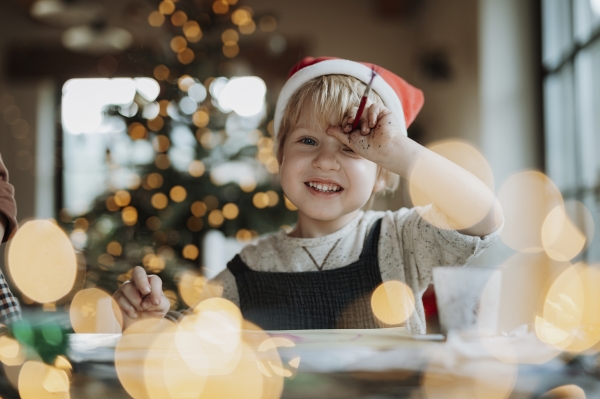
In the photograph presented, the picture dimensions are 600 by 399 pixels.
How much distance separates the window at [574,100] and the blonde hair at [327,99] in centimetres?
131

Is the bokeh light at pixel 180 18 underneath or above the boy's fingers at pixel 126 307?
above

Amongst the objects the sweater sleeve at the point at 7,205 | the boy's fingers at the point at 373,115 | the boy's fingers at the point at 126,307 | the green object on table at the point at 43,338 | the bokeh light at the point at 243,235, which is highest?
the boy's fingers at the point at 373,115

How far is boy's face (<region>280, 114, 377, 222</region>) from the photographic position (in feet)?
2.29

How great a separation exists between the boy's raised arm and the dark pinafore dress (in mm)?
160

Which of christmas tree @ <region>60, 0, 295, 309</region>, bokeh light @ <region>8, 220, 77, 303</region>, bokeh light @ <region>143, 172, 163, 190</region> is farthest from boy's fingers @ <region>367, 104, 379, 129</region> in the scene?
bokeh light @ <region>143, 172, 163, 190</region>

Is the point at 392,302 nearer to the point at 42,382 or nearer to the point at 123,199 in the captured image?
the point at 42,382

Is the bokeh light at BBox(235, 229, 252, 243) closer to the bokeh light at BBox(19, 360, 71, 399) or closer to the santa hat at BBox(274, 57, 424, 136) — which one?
the santa hat at BBox(274, 57, 424, 136)

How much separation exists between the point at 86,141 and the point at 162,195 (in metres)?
1.29

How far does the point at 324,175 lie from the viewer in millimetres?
703

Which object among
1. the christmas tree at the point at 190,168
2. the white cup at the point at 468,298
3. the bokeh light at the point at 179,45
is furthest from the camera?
the bokeh light at the point at 179,45

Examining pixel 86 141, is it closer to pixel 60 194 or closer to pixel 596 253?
pixel 60 194

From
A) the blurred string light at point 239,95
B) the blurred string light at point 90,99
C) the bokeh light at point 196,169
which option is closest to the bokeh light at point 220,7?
the blurred string light at point 239,95

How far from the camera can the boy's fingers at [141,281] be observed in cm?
60

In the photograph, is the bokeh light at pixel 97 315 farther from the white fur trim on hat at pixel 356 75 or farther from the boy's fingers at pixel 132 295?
the white fur trim on hat at pixel 356 75
